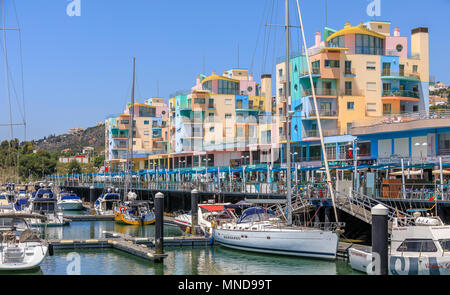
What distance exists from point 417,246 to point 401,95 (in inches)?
1999

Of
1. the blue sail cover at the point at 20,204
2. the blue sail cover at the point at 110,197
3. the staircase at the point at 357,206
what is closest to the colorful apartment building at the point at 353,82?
the blue sail cover at the point at 110,197

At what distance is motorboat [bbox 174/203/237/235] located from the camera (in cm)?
4703

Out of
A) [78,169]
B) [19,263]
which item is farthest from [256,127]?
[78,169]

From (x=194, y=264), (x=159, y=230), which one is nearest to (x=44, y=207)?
(x=194, y=264)

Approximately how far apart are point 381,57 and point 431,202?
42.7m

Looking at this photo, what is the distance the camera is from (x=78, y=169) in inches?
7653

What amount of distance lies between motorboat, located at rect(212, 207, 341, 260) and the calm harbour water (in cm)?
53

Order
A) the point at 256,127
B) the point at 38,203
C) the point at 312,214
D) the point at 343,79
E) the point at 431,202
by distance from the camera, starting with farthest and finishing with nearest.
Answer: the point at 256,127
the point at 343,79
the point at 38,203
the point at 312,214
the point at 431,202

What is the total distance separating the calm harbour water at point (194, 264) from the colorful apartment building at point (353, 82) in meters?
34.5

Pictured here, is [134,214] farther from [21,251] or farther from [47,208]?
→ [21,251]

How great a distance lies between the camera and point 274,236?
3822 cm

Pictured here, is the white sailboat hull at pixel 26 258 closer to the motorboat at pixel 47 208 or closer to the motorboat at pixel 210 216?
the motorboat at pixel 210 216

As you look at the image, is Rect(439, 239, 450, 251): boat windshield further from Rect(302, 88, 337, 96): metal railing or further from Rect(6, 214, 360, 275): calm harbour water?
Rect(302, 88, 337, 96): metal railing
